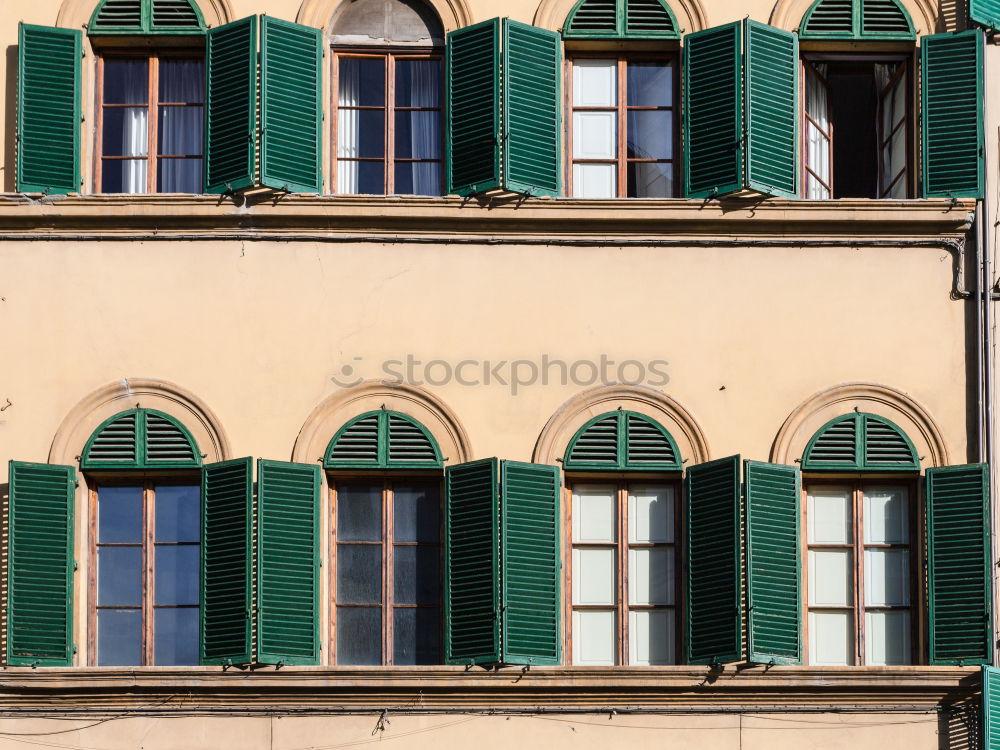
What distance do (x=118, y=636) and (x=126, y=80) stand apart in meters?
4.29

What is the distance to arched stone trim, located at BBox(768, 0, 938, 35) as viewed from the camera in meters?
18.6

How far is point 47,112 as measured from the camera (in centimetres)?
1825

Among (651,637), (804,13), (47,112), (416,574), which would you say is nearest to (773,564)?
(651,637)

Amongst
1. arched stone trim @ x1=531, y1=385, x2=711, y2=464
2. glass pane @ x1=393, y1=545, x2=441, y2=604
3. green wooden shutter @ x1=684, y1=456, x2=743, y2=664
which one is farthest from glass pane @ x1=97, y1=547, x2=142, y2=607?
green wooden shutter @ x1=684, y1=456, x2=743, y2=664

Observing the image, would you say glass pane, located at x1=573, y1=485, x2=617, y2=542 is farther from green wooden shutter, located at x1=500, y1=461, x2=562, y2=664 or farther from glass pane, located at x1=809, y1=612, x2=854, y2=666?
glass pane, located at x1=809, y1=612, x2=854, y2=666

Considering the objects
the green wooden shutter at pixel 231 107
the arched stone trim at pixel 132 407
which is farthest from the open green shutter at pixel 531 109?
the arched stone trim at pixel 132 407

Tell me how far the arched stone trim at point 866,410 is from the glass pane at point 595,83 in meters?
2.84

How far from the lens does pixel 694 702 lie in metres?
17.3

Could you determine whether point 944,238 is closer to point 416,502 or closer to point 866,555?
point 866,555

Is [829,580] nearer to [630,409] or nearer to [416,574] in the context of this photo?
[630,409]

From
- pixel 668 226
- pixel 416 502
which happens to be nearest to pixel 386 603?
pixel 416 502

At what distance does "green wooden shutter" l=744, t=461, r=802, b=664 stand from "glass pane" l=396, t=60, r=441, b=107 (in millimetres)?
3789

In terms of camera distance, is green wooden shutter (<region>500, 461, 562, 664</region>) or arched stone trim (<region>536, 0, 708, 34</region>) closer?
green wooden shutter (<region>500, 461, 562, 664</region>)

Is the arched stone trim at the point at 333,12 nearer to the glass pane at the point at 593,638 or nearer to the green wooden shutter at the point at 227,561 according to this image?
the green wooden shutter at the point at 227,561
